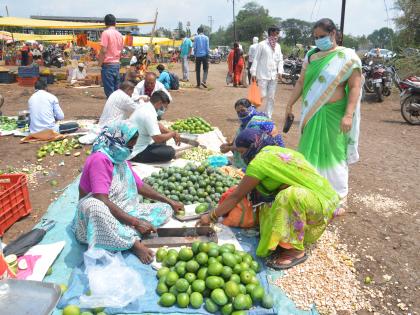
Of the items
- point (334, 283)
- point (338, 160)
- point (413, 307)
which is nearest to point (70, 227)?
point (334, 283)

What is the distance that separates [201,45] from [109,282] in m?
12.5

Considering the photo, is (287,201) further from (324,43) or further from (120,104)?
(120,104)

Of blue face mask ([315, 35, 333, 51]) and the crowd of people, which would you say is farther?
blue face mask ([315, 35, 333, 51])

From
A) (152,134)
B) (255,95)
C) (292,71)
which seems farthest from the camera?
(292,71)

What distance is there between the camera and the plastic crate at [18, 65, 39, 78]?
13711 mm

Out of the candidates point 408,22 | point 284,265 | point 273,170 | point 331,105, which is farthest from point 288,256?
point 408,22

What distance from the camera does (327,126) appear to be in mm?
3986

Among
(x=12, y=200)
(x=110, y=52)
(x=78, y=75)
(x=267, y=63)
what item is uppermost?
(x=110, y=52)

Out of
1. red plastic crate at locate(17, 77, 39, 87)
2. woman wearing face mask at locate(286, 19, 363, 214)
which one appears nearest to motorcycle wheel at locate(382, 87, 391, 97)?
woman wearing face mask at locate(286, 19, 363, 214)

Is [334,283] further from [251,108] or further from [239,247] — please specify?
[251,108]

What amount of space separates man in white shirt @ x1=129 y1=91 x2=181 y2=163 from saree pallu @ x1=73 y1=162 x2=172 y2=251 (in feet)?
5.63

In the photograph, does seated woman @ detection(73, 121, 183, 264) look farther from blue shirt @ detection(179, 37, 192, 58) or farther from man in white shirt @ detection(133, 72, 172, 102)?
blue shirt @ detection(179, 37, 192, 58)

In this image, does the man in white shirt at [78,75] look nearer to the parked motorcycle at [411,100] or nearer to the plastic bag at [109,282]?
the parked motorcycle at [411,100]

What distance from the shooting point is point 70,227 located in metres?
3.73
